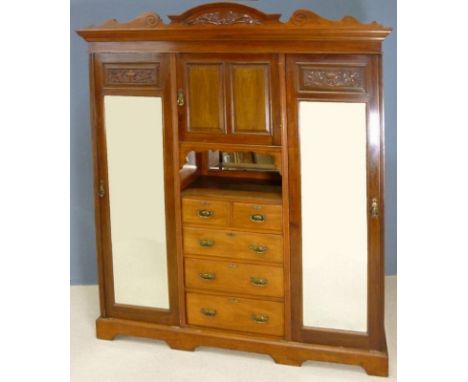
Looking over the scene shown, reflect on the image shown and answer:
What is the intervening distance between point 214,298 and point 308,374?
0.59 m

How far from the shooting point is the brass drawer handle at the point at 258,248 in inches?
138

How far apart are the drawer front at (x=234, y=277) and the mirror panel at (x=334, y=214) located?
0.50ft

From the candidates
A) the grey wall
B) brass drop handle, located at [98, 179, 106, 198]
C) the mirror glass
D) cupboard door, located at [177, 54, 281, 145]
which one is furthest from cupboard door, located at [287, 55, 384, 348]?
the grey wall

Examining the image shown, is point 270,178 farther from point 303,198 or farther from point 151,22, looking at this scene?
A: point 151,22

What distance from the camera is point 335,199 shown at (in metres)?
3.35

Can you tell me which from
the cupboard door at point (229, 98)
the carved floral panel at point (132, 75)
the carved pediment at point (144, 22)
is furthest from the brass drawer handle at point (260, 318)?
the carved pediment at point (144, 22)

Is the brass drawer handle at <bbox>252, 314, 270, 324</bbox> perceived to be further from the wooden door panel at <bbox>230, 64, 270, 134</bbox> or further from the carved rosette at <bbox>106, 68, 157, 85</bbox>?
the carved rosette at <bbox>106, 68, 157, 85</bbox>

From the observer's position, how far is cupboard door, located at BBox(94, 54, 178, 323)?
3574mm

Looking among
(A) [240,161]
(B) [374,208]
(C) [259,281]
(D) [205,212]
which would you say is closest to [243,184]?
(A) [240,161]

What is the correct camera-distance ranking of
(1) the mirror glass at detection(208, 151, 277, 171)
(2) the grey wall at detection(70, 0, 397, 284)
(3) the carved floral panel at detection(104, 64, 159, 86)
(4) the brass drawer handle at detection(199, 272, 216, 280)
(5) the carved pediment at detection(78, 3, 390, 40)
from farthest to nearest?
(2) the grey wall at detection(70, 0, 397, 284), (1) the mirror glass at detection(208, 151, 277, 171), (4) the brass drawer handle at detection(199, 272, 216, 280), (3) the carved floral panel at detection(104, 64, 159, 86), (5) the carved pediment at detection(78, 3, 390, 40)

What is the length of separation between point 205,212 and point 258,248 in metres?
0.32
